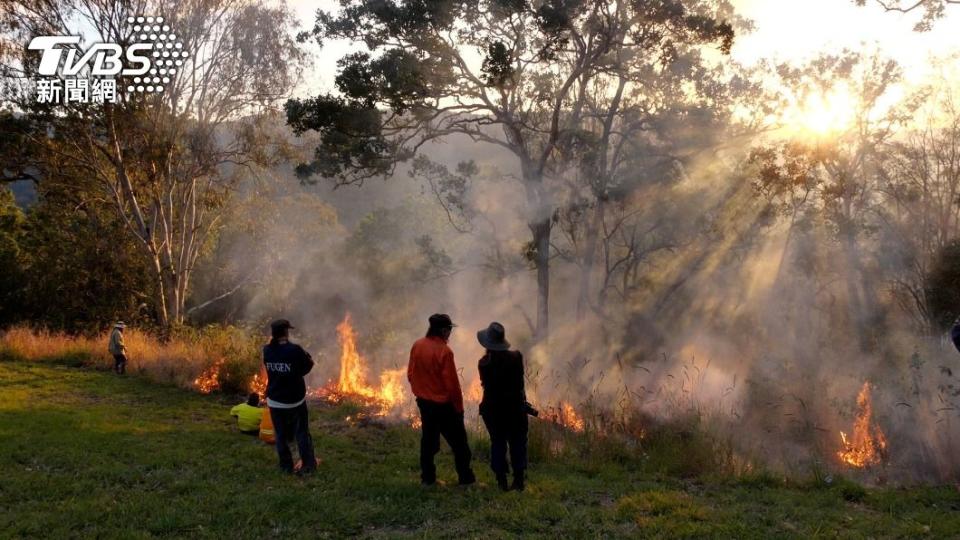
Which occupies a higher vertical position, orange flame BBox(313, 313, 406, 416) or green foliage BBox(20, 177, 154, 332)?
green foliage BBox(20, 177, 154, 332)

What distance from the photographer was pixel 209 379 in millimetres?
14258

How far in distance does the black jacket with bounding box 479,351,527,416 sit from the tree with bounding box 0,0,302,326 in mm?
19218

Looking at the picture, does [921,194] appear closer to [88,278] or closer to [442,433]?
[442,433]

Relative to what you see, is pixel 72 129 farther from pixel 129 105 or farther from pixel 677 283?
pixel 677 283

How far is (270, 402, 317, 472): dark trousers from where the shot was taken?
25.1 ft

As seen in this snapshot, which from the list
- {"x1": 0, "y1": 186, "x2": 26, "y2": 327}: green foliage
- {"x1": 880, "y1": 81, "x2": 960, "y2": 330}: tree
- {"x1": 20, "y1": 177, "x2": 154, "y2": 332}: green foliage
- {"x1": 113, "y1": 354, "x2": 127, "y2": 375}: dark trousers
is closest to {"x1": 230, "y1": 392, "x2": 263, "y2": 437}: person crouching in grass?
{"x1": 113, "y1": 354, "x2": 127, "y2": 375}: dark trousers

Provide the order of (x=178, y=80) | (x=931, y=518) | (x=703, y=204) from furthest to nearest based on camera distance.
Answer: (x=703, y=204) → (x=178, y=80) → (x=931, y=518)

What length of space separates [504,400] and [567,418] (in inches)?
156

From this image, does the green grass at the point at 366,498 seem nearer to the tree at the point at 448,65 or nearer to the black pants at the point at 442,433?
the black pants at the point at 442,433

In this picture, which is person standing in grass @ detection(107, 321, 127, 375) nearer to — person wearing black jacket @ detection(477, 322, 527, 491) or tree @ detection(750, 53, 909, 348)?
person wearing black jacket @ detection(477, 322, 527, 491)

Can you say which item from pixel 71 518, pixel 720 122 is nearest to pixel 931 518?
pixel 71 518

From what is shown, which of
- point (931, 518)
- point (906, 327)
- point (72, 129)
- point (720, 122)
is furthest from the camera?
point (906, 327)

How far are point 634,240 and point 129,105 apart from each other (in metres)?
21.4

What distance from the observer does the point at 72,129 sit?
837 inches
